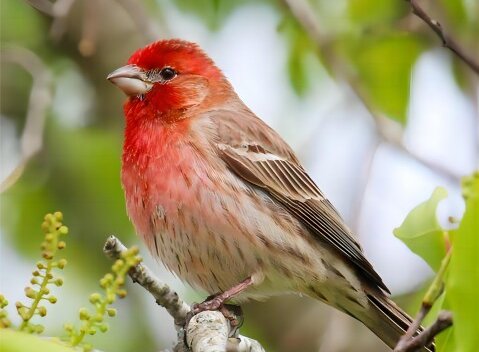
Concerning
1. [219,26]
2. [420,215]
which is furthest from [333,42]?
[420,215]

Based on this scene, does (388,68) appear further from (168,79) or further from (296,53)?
(168,79)

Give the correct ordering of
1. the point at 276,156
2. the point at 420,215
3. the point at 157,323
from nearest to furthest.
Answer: the point at 420,215
the point at 276,156
the point at 157,323

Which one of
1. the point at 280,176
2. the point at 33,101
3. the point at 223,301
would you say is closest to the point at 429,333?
the point at 223,301

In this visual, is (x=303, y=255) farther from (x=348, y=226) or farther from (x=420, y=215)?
(x=420, y=215)

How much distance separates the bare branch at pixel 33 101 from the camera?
5.91 m

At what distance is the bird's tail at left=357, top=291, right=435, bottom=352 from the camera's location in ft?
17.6

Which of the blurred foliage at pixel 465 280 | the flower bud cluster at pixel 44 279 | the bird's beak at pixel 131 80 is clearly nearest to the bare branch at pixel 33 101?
→ the bird's beak at pixel 131 80

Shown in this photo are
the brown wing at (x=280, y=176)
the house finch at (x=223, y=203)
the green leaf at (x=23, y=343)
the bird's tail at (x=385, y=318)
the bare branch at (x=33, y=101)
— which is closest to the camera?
the green leaf at (x=23, y=343)

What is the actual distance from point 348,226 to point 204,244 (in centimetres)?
107

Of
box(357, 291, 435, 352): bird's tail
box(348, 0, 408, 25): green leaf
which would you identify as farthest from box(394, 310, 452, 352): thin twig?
box(348, 0, 408, 25): green leaf

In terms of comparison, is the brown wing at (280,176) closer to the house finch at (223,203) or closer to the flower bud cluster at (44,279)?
the house finch at (223,203)

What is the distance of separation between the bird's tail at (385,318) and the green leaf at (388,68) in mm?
1459

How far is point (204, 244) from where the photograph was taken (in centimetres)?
509

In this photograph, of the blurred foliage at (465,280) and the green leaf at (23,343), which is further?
the blurred foliage at (465,280)
